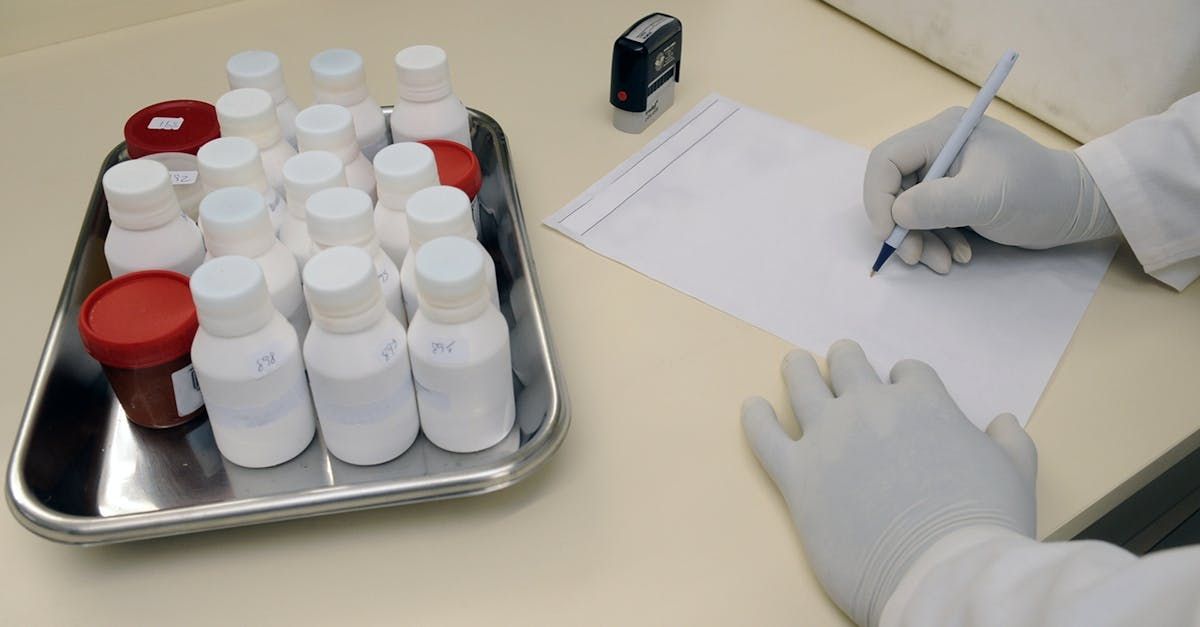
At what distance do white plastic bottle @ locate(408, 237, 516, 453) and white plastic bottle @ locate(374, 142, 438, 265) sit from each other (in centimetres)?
10

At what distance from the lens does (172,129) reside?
2.85 feet

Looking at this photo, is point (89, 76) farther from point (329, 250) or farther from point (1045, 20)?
point (1045, 20)

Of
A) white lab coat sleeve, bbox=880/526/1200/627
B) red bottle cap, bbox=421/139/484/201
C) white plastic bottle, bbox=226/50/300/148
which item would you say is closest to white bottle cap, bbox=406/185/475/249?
red bottle cap, bbox=421/139/484/201

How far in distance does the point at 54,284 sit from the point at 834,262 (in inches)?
28.4

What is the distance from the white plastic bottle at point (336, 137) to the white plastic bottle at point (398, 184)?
5 cm

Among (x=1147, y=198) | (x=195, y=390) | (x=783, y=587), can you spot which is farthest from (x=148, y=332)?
(x=1147, y=198)

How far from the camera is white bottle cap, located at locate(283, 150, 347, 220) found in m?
0.73

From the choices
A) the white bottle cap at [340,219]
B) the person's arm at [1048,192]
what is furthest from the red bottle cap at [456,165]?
the person's arm at [1048,192]

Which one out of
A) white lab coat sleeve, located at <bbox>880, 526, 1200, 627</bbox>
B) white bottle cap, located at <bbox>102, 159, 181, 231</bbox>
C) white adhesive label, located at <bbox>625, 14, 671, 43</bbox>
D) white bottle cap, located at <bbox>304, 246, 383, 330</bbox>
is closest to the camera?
white lab coat sleeve, located at <bbox>880, 526, 1200, 627</bbox>

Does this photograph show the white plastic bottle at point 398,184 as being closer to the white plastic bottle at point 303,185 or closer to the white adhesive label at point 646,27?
the white plastic bottle at point 303,185

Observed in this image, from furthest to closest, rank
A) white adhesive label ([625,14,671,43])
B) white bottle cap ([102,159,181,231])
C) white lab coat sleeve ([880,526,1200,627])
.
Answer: white adhesive label ([625,14,671,43]), white bottle cap ([102,159,181,231]), white lab coat sleeve ([880,526,1200,627])

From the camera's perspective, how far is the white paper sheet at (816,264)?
823 mm

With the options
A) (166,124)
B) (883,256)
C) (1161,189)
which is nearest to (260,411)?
(166,124)

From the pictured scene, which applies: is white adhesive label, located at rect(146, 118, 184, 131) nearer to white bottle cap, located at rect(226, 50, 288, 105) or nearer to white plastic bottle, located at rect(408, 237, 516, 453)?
white bottle cap, located at rect(226, 50, 288, 105)
